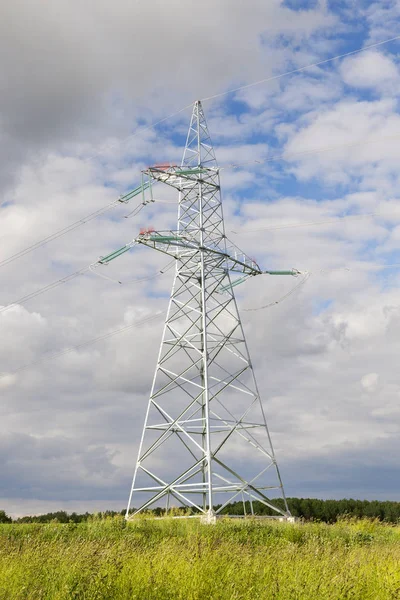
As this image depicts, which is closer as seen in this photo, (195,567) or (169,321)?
(195,567)

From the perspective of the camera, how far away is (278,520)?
920 inches

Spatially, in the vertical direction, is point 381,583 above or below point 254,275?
below

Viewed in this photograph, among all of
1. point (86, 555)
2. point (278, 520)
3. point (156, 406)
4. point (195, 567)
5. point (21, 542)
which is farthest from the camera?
→ point (156, 406)

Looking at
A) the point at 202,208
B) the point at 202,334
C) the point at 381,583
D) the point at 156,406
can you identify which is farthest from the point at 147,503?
the point at 381,583

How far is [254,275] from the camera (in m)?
30.0

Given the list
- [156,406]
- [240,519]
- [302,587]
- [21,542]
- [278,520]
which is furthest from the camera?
[156,406]

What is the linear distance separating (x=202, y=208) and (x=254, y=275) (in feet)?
13.6

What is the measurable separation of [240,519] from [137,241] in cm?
1138

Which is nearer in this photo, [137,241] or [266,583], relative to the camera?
[266,583]

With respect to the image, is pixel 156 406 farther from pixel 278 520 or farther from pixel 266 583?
pixel 266 583

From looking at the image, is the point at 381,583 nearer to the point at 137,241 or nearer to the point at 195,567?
the point at 195,567

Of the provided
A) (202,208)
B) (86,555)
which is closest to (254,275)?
(202,208)

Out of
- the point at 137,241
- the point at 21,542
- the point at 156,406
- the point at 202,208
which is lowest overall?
the point at 21,542

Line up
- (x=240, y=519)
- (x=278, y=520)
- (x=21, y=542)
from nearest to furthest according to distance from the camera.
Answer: (x=21, y=542), (x=240, y=519), (x=278, y=520)
